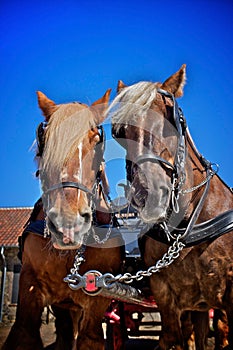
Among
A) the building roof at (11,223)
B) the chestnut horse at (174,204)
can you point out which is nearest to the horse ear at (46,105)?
the chestnut horse at (174,204)

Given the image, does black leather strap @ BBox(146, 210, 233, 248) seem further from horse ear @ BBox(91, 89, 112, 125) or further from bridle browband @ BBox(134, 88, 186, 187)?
horse ear @ BBox(91, 89, 112, 125)

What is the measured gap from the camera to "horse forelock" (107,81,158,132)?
103 inches

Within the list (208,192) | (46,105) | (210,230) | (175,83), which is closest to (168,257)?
(210,230)

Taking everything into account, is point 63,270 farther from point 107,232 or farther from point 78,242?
point 78,242

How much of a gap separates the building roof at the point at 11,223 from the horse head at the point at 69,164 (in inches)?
→ 507

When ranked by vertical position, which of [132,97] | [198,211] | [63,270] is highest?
[132,97]

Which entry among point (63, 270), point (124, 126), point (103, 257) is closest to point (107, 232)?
point (103, 257)

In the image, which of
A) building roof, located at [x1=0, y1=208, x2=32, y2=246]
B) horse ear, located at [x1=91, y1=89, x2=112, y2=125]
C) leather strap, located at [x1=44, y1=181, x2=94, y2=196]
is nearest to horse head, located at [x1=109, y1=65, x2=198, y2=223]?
horse ear, located at [x1=91, y1=89, x2=112, y2=125]

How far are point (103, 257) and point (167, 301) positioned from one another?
69 centimetres

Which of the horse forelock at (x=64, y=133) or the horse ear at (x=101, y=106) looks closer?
the horse forelock at (x=64, y=133)

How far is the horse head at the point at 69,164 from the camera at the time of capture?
244cm

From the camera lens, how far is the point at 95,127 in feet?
9.65

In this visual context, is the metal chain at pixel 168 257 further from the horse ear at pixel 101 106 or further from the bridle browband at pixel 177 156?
the horse ear at pixel 101 106

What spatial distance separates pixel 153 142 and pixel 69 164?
58 cm
